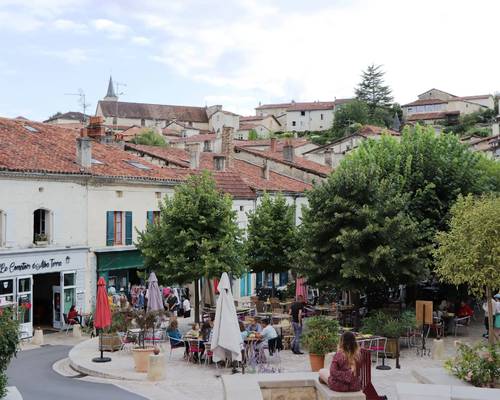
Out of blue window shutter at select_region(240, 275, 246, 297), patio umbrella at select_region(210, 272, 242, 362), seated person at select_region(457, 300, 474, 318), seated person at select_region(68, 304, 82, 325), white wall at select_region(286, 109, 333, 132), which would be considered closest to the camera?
patio umbrella at select_region(210, 272, 242, 362)

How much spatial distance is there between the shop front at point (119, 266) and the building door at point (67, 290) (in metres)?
1.48

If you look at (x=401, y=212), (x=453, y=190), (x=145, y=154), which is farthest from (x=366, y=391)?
(x=145, y=154)

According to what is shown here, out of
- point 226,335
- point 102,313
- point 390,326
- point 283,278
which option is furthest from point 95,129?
point 390,326

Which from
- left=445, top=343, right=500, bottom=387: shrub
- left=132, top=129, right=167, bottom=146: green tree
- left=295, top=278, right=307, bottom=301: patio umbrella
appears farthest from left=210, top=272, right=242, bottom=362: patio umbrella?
left=132, top=129, right=167, bottom=146: green tree

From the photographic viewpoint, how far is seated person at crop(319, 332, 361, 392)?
1116 centimetres

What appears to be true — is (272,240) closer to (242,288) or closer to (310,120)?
(242,288)

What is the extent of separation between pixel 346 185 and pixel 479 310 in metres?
12.0

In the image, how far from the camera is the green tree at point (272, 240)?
29781mm

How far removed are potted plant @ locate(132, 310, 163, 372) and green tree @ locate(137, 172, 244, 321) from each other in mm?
2312

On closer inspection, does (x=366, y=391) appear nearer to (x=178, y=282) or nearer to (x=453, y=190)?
(x=178, y=282)

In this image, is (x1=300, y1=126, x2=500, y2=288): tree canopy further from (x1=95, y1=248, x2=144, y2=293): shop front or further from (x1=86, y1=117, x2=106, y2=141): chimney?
(x1=86, y1=117, x2=106, y2=141): chimney

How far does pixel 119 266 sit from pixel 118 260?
0.28 meters

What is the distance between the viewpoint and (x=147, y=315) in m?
19.8

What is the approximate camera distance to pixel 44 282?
91.5 feet
